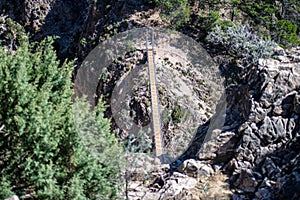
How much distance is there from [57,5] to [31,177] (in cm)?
2497

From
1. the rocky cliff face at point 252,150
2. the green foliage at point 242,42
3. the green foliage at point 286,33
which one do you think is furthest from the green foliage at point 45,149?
the green foliage at point 286,33

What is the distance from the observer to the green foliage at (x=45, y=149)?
35.9ft

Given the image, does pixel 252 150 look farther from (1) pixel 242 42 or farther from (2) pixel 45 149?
(1) pixel 242 42

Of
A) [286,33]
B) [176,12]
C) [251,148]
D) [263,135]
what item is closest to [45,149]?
[251,148]

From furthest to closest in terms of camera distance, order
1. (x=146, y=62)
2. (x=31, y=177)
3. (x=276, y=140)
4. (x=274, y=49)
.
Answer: (x=146, y=62) → (x=274, y=49) → (x=276, y=140) → (x=31, y=177)

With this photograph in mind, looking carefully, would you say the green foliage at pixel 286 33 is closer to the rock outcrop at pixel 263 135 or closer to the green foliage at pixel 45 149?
the rock outcrop at pixel 263 135

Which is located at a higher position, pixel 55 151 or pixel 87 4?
pixel 87 4

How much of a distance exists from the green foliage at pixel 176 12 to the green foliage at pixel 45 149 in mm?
13233

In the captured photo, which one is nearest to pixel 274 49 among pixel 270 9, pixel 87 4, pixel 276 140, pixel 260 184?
pixel 270 9

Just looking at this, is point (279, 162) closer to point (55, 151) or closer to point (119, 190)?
point (119, 190)

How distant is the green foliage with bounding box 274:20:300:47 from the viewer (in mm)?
22073

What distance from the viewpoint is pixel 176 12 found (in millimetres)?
24234

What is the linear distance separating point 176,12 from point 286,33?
613cm

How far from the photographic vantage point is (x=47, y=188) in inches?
429
